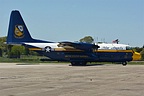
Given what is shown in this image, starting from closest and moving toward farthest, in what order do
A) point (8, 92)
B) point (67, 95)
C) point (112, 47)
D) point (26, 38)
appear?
point (67, 95), point (8, 92), point (112, 47), point (26, 38)

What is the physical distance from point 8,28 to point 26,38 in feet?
10.7

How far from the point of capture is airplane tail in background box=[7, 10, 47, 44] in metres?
51.5

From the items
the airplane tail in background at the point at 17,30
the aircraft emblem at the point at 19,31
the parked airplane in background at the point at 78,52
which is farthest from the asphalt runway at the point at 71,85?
the aircraft emblem at the point at 19,31

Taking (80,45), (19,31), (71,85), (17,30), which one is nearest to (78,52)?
(80,45)

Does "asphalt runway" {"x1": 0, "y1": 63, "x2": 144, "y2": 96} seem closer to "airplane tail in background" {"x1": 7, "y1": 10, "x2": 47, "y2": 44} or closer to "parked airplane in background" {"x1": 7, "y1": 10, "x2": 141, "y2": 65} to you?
"parked airplane in background" {"x1": 7, "y1": 10, "x2": 141, "y2": 65}

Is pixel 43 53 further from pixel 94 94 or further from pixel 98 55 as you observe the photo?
pixel 94 94

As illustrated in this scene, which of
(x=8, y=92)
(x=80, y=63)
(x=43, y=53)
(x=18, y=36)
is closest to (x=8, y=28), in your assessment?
(x=18, y=36)

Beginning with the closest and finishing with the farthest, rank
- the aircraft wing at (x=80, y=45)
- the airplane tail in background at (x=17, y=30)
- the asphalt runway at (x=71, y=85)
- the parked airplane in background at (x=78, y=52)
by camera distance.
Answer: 1. the asphalt runway at (x=71, y=85)
2. the aircraft wing at (x=80, y=45)
3. the parked airplane in background at (x=78, y=52)
4. the airplane tail in background at (x=17, y=30)

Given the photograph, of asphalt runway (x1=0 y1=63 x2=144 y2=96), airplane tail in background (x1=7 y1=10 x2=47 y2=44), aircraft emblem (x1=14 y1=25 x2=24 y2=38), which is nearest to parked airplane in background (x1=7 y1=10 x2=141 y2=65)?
airplane tail in background (x1=7 y1=10 x2=47 y2=44)

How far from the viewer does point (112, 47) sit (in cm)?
4825

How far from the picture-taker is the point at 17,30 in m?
51.9

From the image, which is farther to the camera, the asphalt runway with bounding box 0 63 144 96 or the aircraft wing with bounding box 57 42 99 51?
the aircraft wing with bounding box 57 42 99 51

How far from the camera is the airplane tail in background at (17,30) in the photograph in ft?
169

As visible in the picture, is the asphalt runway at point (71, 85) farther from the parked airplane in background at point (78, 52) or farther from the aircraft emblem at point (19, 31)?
the aircraft emblem at point (19, 31)
